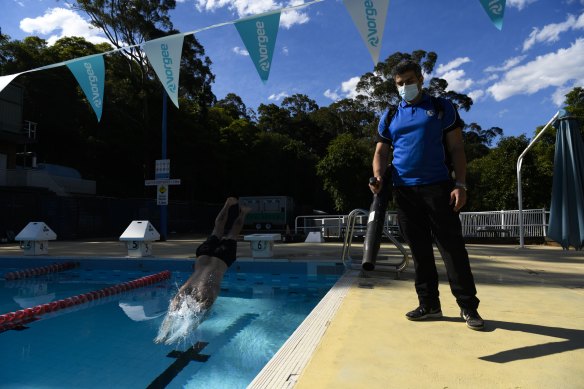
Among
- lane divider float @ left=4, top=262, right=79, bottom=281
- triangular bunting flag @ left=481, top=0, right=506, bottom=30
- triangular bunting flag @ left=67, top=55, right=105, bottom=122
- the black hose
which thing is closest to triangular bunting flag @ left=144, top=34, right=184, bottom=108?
triangular bunting flag @ left=67, top=55, right=105, bottom=122

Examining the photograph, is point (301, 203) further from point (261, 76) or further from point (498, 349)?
point (498, 349)

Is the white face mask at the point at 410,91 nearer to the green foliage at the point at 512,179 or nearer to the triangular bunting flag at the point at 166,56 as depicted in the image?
the triangular bunting flag at the point at 166,56

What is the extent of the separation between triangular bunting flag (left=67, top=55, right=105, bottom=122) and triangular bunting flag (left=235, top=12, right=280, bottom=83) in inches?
128

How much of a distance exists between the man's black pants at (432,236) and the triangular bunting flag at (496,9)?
12.7 feet

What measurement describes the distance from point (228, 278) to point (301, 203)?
2719cm

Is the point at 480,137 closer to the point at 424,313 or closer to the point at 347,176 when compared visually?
the point at 347,176

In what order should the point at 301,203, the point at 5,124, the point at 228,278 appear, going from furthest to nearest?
1. the point at 301,203
2. the point at 5,124
3. the point at 228,278

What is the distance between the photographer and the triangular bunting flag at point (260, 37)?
652 cm

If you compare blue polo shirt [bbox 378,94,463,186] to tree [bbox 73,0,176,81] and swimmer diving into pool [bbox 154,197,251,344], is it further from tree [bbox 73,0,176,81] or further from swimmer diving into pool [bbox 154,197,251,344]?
tree [bbox 73,0,176,81]

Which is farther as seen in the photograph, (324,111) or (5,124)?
(324,111)

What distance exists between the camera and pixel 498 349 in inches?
77.2

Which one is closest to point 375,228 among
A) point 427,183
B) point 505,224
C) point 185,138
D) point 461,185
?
point 427,183

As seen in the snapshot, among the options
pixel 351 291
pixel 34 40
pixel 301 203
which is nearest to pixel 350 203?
pixel 301 203

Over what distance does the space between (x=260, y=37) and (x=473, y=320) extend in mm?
5857
